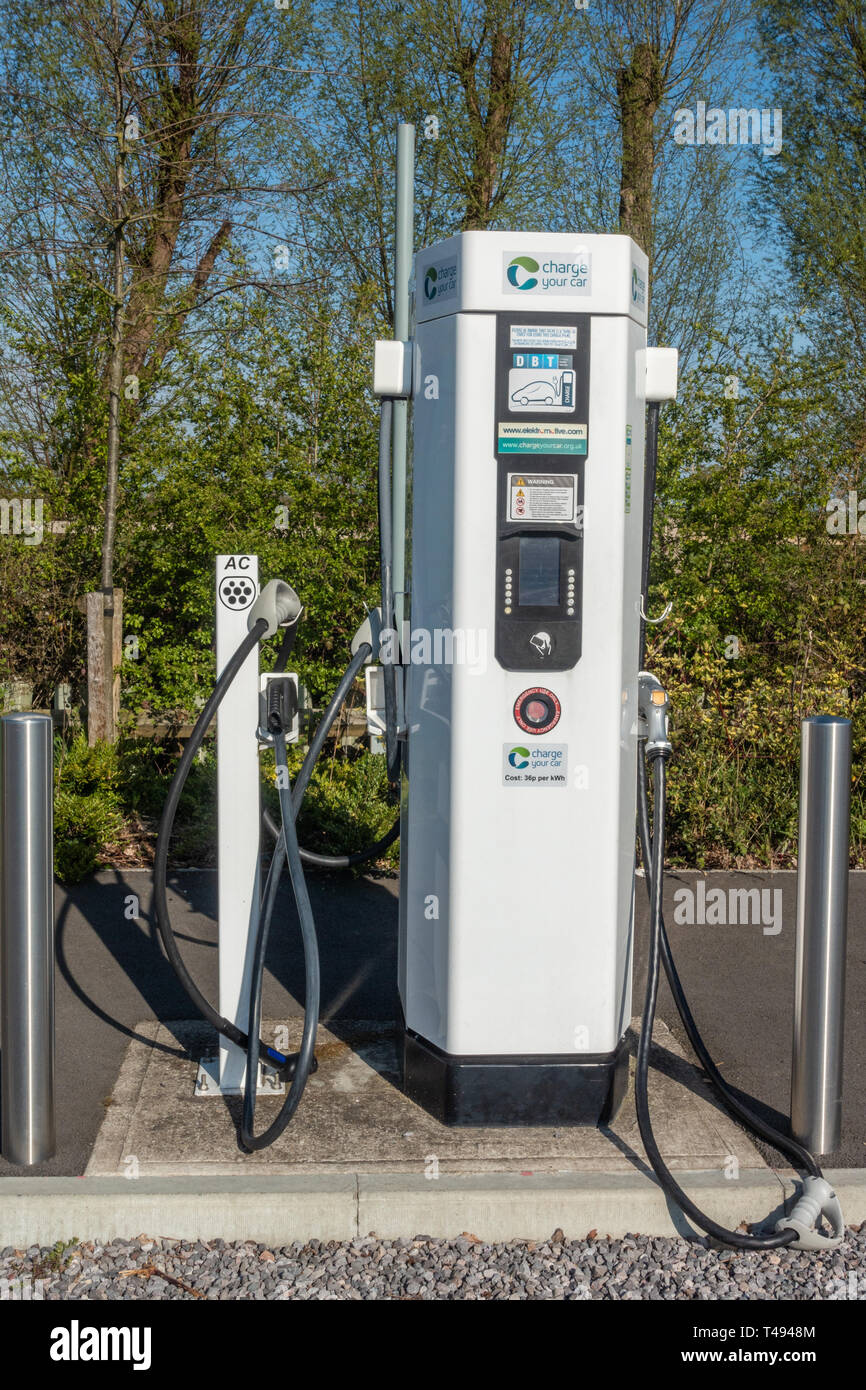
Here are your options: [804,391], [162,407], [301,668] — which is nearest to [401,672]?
[301,668]

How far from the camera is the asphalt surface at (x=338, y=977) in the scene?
3.98m

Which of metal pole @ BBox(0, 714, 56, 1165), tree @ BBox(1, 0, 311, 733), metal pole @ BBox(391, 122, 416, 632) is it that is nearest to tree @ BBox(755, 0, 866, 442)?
tree @ BBox(1, 0, 311, 733)

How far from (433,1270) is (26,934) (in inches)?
53.0

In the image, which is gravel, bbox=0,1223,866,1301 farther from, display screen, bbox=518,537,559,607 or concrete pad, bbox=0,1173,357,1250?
display screen, bbox=518,537,559,607

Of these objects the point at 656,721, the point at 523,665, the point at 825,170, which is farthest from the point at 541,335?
the point at 825,170

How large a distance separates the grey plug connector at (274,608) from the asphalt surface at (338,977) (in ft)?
4.43

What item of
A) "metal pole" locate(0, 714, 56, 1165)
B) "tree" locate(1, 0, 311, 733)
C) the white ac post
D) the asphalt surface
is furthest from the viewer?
"tree" locate(1, 0, 311, 733)

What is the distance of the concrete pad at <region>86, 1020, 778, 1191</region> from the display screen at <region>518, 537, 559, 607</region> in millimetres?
1504

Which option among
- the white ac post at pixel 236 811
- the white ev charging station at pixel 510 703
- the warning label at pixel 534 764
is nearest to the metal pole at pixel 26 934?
the white ev charging station at pixel 510 703

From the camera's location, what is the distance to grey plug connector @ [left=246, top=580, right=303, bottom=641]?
361 centimetres

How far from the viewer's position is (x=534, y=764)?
3.50 m

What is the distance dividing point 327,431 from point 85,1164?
586 cm

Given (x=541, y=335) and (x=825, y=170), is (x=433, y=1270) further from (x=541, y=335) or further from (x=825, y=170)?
(x=825, y=170)

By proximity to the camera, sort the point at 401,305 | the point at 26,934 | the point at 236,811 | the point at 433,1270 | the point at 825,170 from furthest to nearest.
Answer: the point at 825,170 < the point at 401,305 < the point at 236,811 < the point at 26,934 < the point at 433,1270
